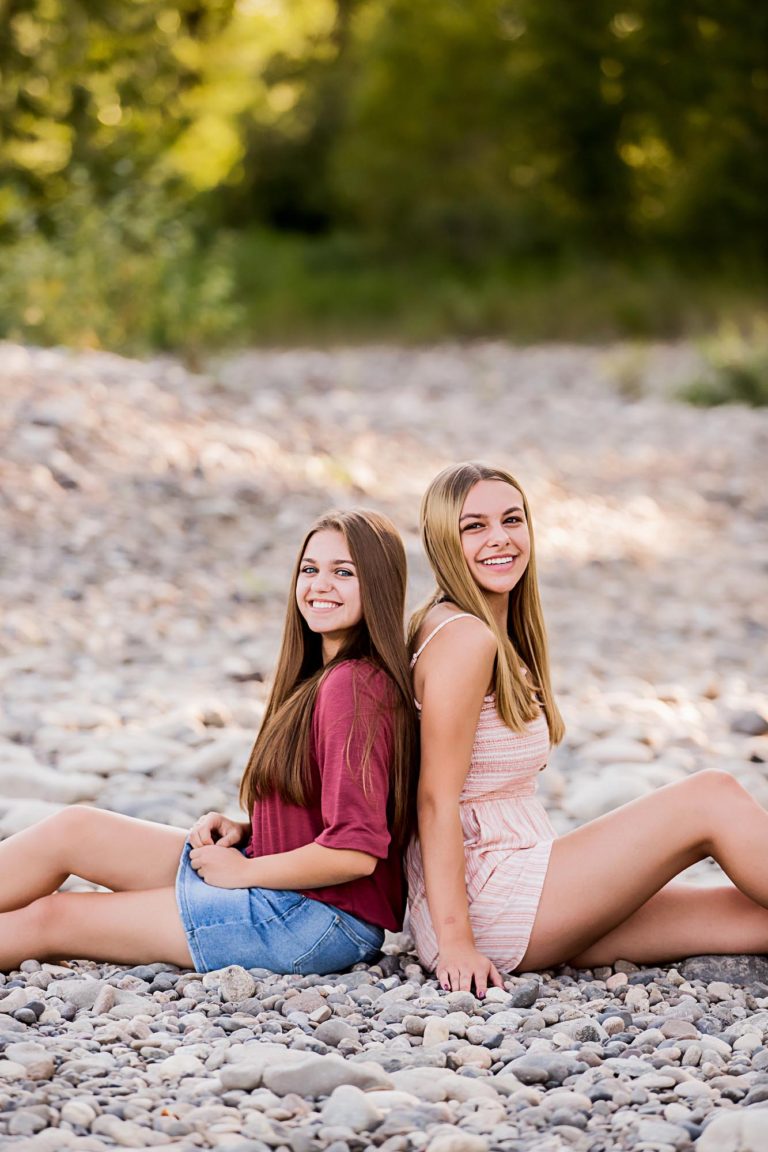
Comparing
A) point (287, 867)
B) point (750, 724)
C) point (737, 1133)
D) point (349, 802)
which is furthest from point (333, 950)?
point (750, 724)

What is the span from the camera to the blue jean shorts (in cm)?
292

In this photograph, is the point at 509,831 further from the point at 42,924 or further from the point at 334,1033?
the point at 42,924

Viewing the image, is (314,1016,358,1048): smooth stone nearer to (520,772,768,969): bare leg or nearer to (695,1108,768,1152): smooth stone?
(520,772,768,969): bare leg

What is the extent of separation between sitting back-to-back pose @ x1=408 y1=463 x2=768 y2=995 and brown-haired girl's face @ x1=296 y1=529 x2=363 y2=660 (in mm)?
169

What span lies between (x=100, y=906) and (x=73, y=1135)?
Result: 0.92 metres

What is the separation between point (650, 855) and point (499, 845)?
1.01ft

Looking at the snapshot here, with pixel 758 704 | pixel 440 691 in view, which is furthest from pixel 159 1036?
pixel 758 704

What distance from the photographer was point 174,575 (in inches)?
258

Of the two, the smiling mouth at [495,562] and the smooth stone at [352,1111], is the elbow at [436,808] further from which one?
the smooth stone at [352,1111]

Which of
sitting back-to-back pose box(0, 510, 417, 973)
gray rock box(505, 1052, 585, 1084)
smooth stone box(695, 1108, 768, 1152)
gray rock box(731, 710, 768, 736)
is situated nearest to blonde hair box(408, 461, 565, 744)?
sitting back-to-back pose box(0, 510, 417, 973)

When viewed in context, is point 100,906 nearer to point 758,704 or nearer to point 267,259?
point 758,704

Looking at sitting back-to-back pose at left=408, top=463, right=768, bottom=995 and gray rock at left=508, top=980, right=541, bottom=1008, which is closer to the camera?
gray rock at left=508, top=980, right=541, bottom=1008

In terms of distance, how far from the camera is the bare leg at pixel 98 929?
2.98m

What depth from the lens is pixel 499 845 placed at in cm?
305
